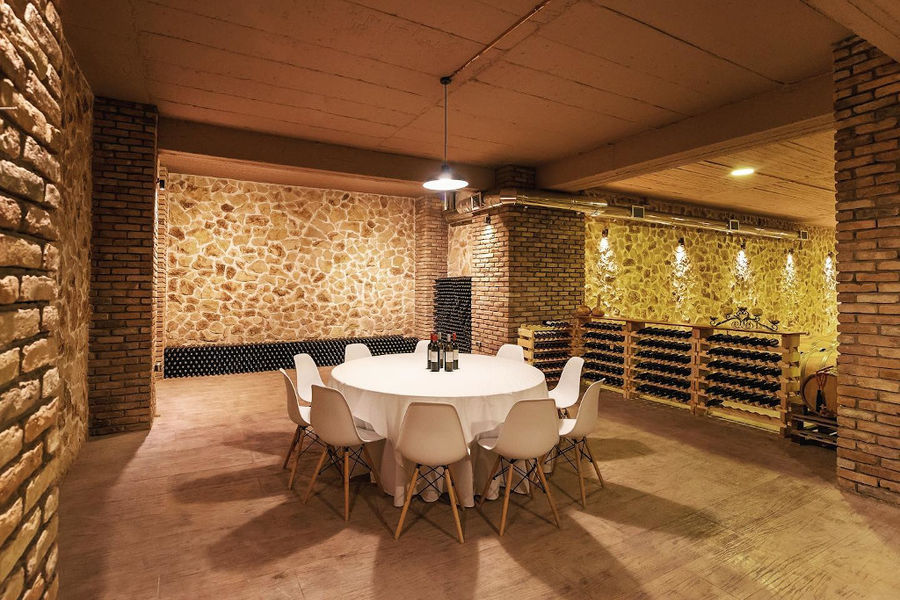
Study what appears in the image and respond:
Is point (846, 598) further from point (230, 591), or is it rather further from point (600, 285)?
point (600, 285)

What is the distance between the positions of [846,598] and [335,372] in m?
3.28

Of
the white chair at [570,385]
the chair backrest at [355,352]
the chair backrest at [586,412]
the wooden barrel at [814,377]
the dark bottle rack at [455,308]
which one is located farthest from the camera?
the dark bottle rack at [455,308]

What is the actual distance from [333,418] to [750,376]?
4.33 meters

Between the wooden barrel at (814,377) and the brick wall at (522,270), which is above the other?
the brick wall at (522,270)

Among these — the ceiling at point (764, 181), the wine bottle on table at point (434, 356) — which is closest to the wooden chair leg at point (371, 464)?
the wine bottle on table at point (434, 356)

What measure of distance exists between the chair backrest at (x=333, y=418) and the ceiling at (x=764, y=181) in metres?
5.23

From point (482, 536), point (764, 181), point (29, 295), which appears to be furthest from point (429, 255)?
point (29, 295)

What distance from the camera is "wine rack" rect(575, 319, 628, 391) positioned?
624 cm

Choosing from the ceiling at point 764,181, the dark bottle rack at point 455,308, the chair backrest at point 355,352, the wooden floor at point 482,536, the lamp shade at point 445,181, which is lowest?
the wooden floor at point 482,536

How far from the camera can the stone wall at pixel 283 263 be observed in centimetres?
697

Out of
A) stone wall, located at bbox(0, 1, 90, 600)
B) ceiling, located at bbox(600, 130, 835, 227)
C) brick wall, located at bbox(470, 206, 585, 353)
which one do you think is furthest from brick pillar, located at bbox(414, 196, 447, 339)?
stone wall, located at bbox(0, 1, 90, 600)

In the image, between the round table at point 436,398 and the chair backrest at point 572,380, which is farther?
the chair backrest at point 572,380

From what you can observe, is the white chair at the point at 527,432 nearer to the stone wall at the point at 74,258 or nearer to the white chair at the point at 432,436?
the white chair at the point at 432,436

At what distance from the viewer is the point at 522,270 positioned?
6543mm
